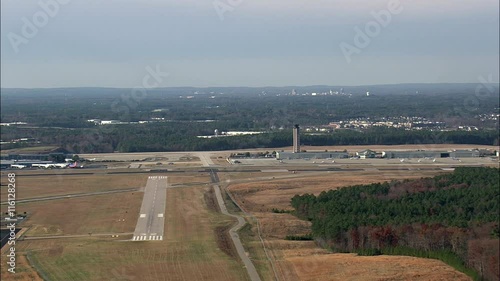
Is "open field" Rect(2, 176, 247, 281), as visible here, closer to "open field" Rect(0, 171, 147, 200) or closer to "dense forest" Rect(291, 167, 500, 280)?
"open field" Rect(0, 171, 147, 200)

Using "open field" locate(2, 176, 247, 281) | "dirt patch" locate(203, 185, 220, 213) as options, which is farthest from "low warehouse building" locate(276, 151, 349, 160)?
"open field" locate(2, 176, 247, 281)

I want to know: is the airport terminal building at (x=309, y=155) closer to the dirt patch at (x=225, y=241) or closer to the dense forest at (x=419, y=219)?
the dense forest at (x=419, y=219)

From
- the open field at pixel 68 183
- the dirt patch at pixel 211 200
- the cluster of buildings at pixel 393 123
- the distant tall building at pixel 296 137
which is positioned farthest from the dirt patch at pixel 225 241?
the cluster of buildings at pixel 393 123

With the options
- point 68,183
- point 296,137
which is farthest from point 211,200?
point 296,137

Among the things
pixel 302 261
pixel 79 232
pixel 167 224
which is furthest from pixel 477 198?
pixel 79 232

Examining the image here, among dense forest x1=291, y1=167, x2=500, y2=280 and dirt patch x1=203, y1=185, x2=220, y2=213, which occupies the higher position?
dense forest x1=291, y1=167, x2=500, y2=280

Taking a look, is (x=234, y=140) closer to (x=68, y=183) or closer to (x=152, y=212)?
(x=68, y=183)
